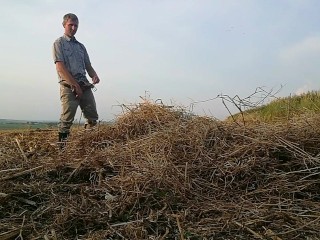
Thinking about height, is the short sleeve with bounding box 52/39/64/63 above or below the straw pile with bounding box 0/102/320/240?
above

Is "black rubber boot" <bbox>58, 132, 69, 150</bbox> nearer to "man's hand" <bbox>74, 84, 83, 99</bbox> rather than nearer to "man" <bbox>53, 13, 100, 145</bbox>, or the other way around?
"man" <bbox>53, 13, 100, 145</bbox>

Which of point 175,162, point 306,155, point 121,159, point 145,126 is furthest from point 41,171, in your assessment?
point 306,155

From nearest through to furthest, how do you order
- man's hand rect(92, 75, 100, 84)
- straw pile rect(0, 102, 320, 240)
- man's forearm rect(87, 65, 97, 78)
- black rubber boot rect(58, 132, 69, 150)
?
straw pile rect(0, 102, 320, 240), black rubber boot rect(58, 132, 69, 150), man's hand rect(92, 75, 100, 84), man's forearm rect(87, 65, 97, 78)

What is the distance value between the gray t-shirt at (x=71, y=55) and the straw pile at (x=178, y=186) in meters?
1.38

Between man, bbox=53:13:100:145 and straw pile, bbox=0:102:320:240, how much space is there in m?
0.87

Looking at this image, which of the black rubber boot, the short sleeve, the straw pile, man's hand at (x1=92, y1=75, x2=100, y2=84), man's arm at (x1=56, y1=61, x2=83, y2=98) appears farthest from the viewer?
man's hand at (x1=92, y1=75, x2=100, y2=84)

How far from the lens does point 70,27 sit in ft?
17.7

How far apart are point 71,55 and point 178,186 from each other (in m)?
3.09

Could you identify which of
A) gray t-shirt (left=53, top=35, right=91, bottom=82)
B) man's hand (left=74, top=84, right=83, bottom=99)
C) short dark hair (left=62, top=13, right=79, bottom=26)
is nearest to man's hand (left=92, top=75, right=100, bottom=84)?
gray t-shirt (left=53, top=35, right=91, bottom=82)

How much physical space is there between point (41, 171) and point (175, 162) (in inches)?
47.8

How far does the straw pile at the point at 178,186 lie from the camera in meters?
2.50

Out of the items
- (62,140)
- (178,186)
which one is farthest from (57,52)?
(178,186)

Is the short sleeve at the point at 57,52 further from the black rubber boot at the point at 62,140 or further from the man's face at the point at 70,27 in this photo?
the black rubber boot at the point at 62,140

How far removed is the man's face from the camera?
5382 millimetres
